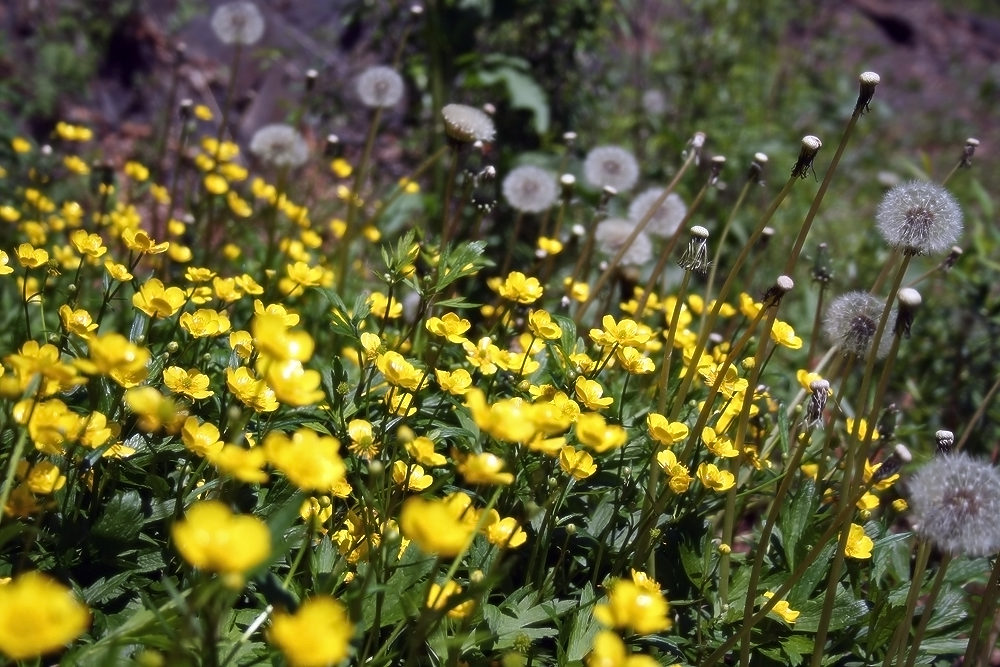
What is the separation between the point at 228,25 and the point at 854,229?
296 cm

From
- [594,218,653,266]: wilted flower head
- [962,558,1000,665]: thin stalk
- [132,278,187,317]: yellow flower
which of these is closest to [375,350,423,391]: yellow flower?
[132,278,187,317]: yellow flower

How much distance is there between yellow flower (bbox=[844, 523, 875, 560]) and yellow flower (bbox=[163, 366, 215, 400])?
1.05 metres

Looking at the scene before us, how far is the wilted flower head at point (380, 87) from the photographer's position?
2.57m

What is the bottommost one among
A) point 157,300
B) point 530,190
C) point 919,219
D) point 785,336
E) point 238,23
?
point 157,300

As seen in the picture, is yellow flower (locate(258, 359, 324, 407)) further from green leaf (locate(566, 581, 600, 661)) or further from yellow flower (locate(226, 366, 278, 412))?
green leaf (locate(566, 581, 600, 661))

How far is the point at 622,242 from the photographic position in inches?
100

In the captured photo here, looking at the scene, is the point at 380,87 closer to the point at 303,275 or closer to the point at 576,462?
the point at 303,275

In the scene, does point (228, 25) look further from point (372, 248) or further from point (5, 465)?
point (5, 465)

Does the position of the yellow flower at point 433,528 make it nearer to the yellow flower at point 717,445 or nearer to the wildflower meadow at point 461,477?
the wildflower meadow at point 461,477

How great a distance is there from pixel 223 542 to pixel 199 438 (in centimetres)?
48

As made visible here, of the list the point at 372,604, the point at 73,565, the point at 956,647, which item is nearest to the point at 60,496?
the point at 73,565

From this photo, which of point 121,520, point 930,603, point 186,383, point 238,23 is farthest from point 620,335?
point 238,23

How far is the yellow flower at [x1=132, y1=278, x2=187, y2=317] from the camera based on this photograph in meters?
1.30

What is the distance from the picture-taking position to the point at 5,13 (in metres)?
3.91
